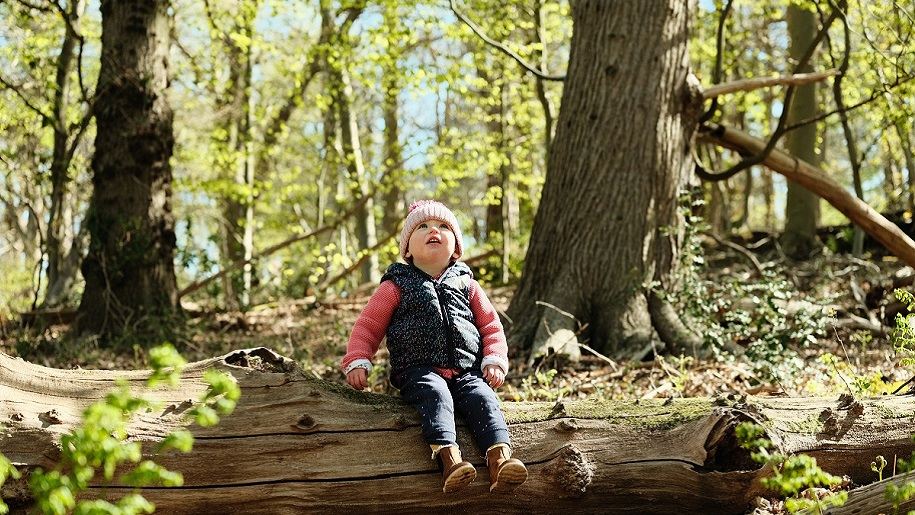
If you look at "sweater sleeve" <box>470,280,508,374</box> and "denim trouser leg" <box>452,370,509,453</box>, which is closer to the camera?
"denim trouser leg" <box>452,370,509,453</box>

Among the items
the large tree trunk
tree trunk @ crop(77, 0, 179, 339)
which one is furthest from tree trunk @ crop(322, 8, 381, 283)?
the large tree trunk

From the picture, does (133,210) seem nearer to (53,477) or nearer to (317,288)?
(317,288)

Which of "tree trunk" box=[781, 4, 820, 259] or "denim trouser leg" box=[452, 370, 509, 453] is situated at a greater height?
"tree trunk" box=[781, 4, 820, 259]

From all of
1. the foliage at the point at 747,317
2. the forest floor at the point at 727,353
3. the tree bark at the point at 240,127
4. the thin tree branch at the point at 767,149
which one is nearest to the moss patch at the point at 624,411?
the forest floor at the point at 727,353

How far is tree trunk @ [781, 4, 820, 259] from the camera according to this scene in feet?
37.3

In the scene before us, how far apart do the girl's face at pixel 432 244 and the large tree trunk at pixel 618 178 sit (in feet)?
8.61

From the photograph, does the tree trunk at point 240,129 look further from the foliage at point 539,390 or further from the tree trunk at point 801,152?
the foliage at point 539,390

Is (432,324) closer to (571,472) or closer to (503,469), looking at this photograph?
(503,469)

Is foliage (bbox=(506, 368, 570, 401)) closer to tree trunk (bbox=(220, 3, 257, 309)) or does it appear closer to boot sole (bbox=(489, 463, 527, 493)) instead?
boot sole (bbox=(489, 463, 527, 493))

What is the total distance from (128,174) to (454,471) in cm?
640

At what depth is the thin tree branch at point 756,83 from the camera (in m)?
6.91

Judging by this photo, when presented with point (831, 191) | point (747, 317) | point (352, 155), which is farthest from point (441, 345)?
point (352, 155)

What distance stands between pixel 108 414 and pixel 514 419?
77.4 inches

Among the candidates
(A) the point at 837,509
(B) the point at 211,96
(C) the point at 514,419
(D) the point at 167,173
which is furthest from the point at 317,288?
(A) the point at 837,509
